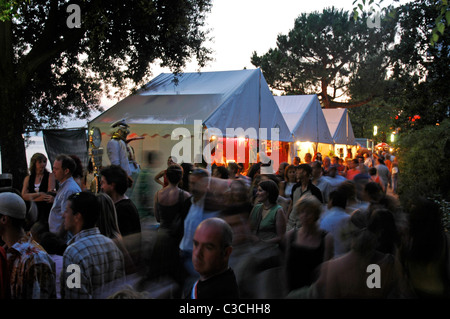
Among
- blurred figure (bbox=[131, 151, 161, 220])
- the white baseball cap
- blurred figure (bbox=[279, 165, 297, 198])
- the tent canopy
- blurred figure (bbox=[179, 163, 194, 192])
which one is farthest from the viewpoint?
the tent canopy

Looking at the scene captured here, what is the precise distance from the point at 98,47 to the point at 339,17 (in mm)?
28103

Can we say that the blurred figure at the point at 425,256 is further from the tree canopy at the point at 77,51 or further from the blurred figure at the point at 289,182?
the tree canopy at the point at 77,51

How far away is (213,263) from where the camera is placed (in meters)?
2.42

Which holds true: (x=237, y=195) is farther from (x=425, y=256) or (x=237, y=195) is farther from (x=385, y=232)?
(x=425, y=256)

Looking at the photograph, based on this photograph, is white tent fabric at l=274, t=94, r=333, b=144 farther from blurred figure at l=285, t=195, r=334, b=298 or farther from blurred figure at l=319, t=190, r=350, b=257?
blurred figure at l=285, t=195, r=334, b=298

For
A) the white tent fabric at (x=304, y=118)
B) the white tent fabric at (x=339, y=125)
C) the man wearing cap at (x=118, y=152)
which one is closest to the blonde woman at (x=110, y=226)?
the man wearing cap at (x=118, y=152)

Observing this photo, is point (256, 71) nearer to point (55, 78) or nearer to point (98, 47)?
point (98, 47)

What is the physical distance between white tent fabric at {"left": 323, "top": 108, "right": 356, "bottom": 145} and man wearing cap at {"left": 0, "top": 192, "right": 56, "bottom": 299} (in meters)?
20.4

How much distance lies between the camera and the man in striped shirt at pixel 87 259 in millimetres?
2648

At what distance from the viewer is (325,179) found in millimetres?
7223

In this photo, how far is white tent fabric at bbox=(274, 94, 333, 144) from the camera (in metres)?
16.3

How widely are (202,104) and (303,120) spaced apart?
22.2 ft

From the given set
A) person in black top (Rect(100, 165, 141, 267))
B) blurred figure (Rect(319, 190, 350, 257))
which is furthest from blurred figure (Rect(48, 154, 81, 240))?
blurred figure (Rect(319, 190, 350, 257))
